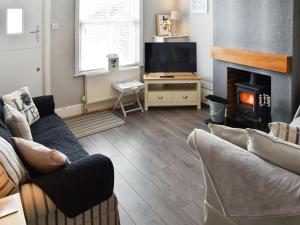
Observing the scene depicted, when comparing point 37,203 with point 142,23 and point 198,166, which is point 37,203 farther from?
point 142,23

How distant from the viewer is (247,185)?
148cm

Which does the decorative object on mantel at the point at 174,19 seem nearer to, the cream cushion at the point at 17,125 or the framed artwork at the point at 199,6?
the framed artwork at the point at 199,6

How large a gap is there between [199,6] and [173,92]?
1.41 m

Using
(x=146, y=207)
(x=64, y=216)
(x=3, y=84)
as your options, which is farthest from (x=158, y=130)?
(x=64, y=216)

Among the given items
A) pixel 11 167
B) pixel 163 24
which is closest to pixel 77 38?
pixel 163 24

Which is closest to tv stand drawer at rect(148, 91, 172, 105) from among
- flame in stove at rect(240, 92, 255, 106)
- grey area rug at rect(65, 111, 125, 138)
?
grey area rug at rect(65, 111, 125, 138)

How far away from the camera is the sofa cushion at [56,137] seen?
2467 mm

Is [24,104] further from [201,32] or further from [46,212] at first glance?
[201,32]

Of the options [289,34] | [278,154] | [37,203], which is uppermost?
[289,34]

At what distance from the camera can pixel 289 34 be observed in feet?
10.9

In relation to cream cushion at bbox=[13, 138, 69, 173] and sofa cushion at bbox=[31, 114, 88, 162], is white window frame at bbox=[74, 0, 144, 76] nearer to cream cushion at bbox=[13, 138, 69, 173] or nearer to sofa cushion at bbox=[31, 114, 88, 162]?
sofa cushion at bbox=[31, 114, 88, 162]

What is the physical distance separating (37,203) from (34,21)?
3001mm

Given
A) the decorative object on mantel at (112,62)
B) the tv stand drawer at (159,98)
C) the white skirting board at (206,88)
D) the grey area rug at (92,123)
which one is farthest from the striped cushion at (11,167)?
the white skirting board at (206,88)

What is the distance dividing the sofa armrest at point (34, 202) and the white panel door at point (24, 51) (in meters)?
2.60
